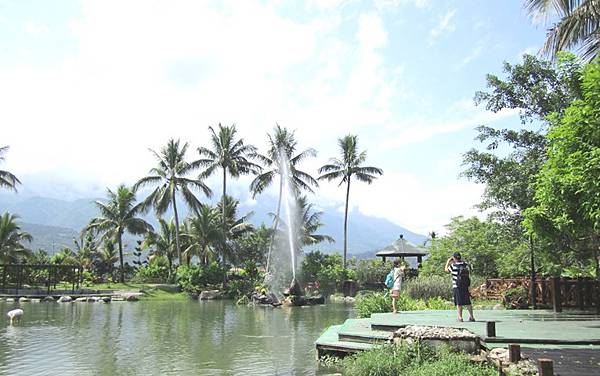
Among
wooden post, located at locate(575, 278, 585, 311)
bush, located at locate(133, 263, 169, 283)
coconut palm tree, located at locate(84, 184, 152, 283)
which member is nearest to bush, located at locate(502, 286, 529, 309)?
wooden post, located at locate(575, 278, 585, 311)

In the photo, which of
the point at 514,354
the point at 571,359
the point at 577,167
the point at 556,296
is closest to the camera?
the point at 514,354

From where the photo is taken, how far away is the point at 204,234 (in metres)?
46.3

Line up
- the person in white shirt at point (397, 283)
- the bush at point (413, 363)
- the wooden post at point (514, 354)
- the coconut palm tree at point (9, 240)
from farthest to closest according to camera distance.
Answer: the coconut palm tree at point (9, 240) < the person in white shirt at point (397, 283) < the bush at point (413, 363) < the wooden post at point (514, 354)

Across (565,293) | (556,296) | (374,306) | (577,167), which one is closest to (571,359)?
(577,167)

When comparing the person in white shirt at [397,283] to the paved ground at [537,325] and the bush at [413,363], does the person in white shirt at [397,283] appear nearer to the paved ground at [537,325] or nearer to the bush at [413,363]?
the paved ground at [537,325]

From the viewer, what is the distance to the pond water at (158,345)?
36.9 ft

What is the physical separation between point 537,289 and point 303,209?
29486 mm

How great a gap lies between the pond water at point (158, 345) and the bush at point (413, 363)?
2.08m

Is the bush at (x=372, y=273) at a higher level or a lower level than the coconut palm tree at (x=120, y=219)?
lower

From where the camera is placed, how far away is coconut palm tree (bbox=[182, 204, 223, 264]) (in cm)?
4628

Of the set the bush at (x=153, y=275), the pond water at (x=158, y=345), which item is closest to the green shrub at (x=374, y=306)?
the pond water at (x=158, y=345)

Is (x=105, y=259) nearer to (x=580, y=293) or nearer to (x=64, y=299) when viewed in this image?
(x=64, y=299)

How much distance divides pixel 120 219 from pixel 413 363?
4358cm

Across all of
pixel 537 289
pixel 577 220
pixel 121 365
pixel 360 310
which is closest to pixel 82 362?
pixel 121 365
